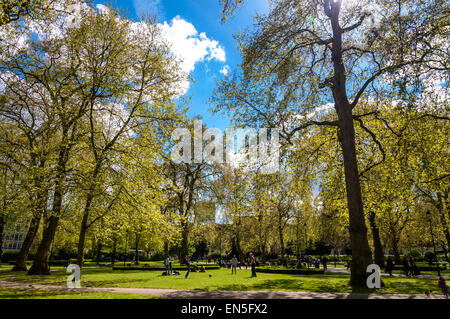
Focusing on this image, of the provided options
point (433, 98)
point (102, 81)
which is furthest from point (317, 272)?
point (102, 81)

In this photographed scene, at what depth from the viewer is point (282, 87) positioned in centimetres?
1491

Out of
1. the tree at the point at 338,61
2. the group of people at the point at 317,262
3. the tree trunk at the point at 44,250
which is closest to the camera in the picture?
the tree at the point at 338,61

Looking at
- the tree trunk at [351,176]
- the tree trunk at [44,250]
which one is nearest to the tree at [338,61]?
the tree trunk at [351,176]

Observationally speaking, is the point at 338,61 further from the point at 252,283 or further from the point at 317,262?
the point at 317,262

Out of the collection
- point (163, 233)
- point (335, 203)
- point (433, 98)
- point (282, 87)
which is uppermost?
point (282, 87)

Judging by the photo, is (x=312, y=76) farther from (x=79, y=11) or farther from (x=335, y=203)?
(x=79, y=11)

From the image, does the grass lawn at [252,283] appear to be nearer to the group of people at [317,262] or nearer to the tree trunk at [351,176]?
the tree trunk at [351,176]

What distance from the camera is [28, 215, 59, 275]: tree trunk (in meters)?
18.6

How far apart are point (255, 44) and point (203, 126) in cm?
1872

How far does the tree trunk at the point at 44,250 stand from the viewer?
1858 cm

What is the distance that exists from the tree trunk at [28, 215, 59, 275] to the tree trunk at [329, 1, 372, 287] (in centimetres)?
1851

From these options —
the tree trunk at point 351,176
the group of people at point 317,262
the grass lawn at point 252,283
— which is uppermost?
→ the tree trunk at point 351,176

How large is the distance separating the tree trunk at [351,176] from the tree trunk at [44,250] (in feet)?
60.7

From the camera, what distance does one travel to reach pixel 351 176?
1253cm
